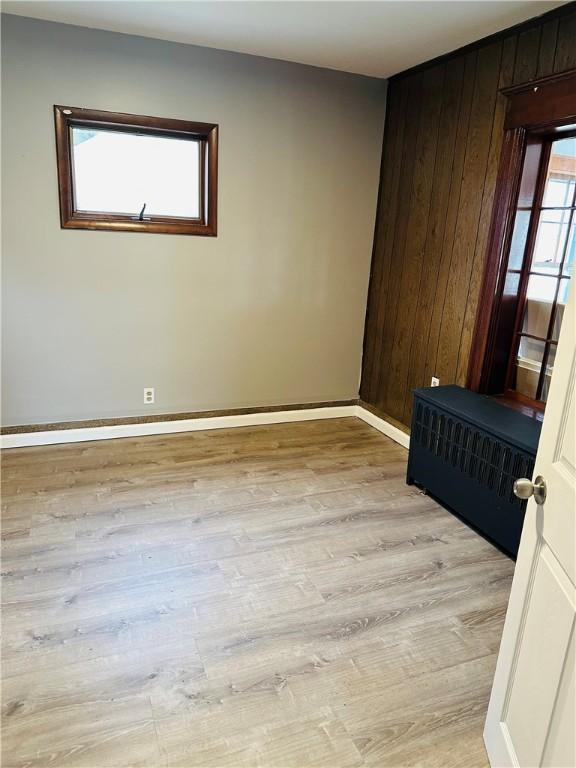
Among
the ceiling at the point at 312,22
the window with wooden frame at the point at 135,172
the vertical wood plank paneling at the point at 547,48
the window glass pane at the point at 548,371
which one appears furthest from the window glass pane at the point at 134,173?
the window glass pane at the point at 548,371

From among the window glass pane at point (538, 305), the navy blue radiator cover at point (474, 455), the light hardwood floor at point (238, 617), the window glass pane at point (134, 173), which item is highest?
the window glass pane at point (134, 173)

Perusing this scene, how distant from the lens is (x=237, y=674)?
1.87 m

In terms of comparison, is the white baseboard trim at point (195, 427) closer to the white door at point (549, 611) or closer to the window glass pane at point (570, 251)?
the window glass pane at point (570, 251)

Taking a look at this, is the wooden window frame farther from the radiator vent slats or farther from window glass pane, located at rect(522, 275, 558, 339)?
the radiator vent slats

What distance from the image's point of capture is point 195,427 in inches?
159

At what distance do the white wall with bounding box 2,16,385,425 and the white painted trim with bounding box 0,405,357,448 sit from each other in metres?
0.10

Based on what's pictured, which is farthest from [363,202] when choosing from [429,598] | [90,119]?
[429,598]

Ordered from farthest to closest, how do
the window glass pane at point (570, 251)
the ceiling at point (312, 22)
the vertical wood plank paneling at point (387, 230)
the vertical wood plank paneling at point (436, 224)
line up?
the vertical wood plank paneling at point (387, 230), the vertical wood plank paneling at point (436, 224), the window glass pane at point (570, 251), the ceiling at point (312, 22)

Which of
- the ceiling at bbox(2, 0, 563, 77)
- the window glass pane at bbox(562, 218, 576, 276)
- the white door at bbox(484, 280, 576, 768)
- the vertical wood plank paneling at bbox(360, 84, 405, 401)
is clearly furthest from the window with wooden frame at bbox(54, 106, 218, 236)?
the white door at bbox(484, 280, 576, 768)

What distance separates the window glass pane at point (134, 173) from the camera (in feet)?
11.2

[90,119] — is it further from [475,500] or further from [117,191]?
[475,500]

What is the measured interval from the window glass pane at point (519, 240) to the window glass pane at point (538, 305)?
13 centimetres

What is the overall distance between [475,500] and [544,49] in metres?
2.31

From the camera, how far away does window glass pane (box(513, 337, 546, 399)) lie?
3.06m
